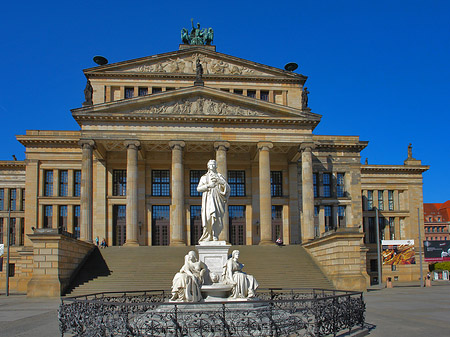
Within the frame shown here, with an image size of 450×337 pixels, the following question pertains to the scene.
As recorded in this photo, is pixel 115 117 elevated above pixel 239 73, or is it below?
below

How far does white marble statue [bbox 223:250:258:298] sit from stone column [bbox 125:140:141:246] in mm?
31470

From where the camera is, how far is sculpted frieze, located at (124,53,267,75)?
5428 cm

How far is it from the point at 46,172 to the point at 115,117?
1382 centimetres

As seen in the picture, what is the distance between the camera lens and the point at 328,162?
57500mm

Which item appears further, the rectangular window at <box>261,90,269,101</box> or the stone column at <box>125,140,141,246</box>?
the rectangular window at <box>261,90,269,101</box>

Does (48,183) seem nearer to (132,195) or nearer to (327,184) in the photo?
(132,195)

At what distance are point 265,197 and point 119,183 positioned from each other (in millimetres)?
15961

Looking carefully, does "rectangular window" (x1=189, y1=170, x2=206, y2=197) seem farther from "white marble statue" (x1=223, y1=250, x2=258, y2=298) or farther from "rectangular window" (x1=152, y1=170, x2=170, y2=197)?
"white marble statue" (x1=223, y1=250, x2=258, y2=298)

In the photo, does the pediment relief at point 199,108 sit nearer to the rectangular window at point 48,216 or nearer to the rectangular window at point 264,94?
the rectangular window at point 264,94

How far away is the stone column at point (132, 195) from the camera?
148ft

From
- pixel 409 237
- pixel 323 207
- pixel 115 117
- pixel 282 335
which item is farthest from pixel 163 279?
pixel 409 237

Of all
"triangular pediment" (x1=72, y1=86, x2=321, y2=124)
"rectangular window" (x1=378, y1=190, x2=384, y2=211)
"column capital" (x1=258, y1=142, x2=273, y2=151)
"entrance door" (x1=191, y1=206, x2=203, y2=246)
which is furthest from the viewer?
"rectangular window" (x1=378, y1=190, x2=384, y2=211)

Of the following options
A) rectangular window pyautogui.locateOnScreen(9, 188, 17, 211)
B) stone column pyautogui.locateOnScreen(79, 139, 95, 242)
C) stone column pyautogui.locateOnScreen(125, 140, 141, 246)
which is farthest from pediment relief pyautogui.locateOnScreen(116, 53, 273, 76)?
rectangular window pyautogui.locateOnScreen(9, 188, 17, 211)

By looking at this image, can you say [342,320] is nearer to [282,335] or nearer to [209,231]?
[282,335]
